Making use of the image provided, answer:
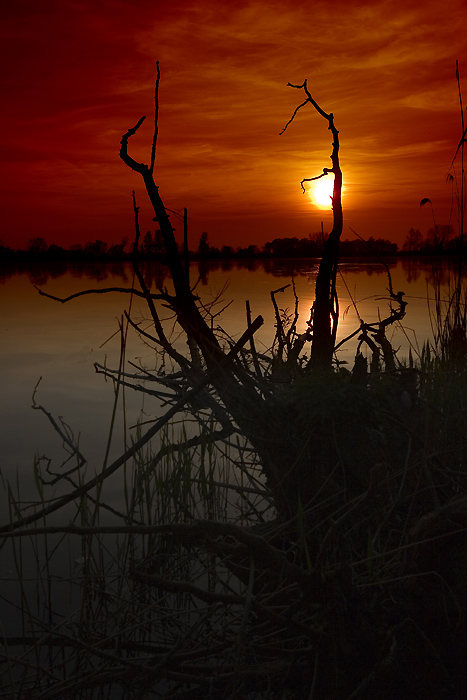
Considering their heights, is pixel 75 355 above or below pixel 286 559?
below

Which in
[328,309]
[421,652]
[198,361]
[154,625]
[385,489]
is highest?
[328,309]

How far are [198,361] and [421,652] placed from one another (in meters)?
1.73

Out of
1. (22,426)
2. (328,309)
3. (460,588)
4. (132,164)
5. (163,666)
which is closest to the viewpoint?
(163,666)

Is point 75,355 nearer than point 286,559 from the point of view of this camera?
No

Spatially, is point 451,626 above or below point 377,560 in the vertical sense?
below

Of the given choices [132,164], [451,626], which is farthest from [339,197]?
[451,626]

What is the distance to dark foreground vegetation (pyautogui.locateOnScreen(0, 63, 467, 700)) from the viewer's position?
191cm

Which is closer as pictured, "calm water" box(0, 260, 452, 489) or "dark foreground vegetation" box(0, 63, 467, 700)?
"dark foreground vegetation" box(0, 63, 467, 700)

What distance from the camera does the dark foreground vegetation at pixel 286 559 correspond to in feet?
6.26

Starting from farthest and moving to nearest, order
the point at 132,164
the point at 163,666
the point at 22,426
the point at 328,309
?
1. the point at 22,426
2. the point at 328,309
3. the point at 132,164
4. the point at 163,666

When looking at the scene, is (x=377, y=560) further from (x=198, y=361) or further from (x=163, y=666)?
(x=198, y=361)

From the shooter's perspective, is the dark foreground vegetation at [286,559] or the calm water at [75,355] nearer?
the dark foreground vegetation at [286,559]

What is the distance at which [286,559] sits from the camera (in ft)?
5.81

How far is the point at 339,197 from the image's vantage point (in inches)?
140
